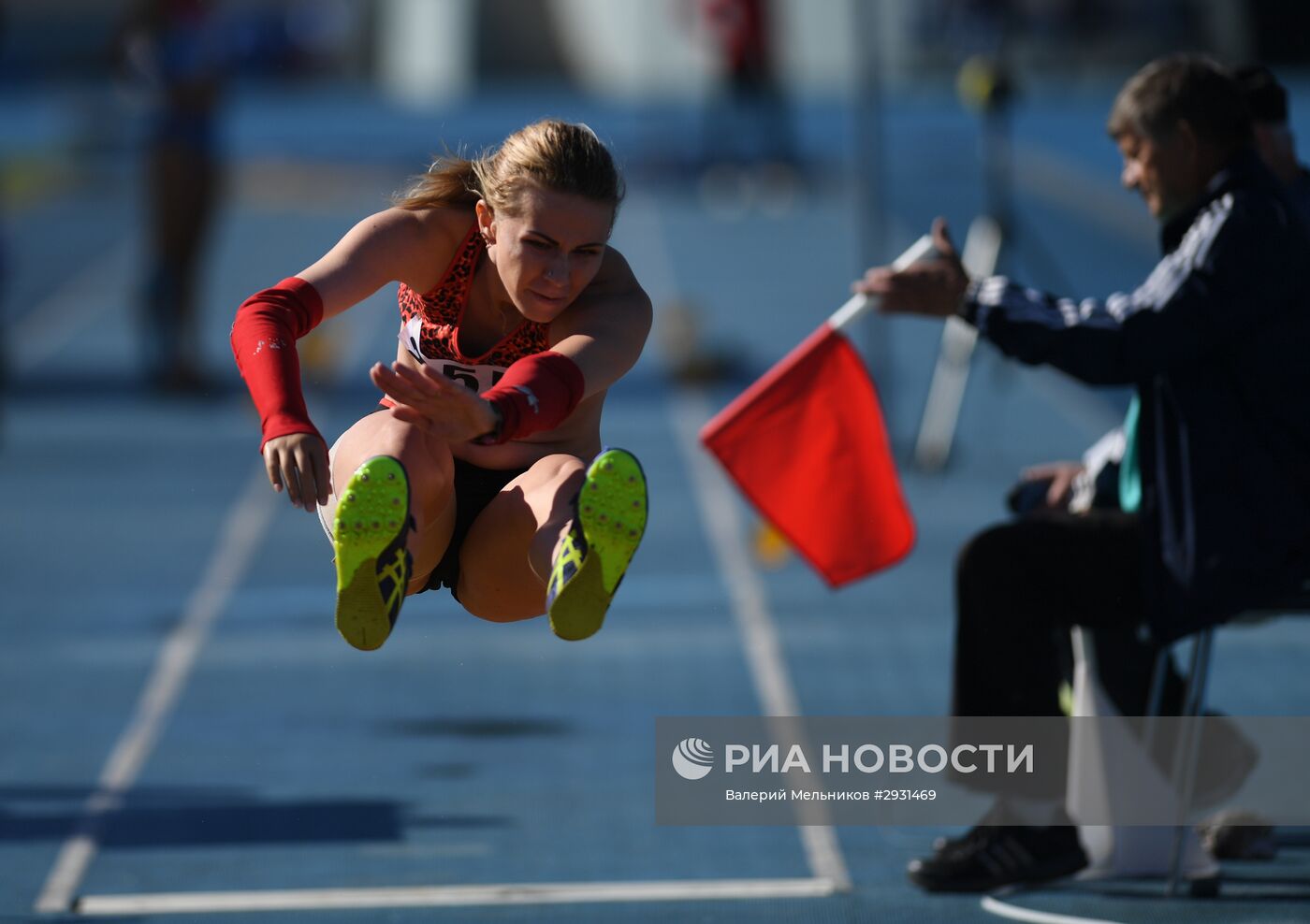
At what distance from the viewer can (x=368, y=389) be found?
477 inches

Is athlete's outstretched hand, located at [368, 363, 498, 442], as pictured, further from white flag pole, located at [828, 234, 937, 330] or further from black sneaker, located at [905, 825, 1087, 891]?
black sneaker, located at [905, 825, 1087, 891]

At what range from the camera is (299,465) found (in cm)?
278

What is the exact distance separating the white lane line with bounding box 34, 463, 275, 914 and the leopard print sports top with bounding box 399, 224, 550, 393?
80.5 inches

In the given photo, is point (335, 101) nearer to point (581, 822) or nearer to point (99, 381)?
point (99, 381)

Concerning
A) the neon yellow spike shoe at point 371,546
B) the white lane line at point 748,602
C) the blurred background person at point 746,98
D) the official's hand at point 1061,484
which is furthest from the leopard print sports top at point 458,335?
the blurred background person at point 746,98

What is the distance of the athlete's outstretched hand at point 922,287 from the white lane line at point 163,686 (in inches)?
88.6

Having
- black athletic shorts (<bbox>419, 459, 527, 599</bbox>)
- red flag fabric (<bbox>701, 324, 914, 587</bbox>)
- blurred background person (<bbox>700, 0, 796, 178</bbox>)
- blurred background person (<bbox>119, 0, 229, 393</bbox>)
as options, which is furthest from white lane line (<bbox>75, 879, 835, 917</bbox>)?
blurred background person (<bbox>700, 0, 796, 178</bbox>)

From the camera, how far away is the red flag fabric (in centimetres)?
403

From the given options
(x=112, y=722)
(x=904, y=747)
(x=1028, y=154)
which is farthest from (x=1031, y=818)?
(x=1028, y=154)

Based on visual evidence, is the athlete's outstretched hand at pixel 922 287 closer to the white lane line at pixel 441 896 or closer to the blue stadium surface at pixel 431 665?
the blue stadium surface at pixel 431 665

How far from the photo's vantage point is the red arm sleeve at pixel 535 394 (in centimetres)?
280

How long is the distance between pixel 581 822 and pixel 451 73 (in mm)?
29187

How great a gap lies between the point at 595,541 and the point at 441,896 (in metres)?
1.87

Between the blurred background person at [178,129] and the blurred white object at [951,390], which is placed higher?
the blurred background person at [178,129]
